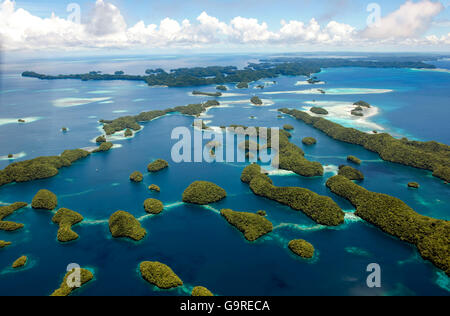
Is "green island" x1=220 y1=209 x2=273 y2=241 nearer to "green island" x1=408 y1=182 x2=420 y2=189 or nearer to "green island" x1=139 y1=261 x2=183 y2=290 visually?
"green island" x1=139 y1=261 x2=183 y2=290

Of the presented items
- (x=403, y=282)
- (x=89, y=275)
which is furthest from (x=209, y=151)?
(x=403, y=282)

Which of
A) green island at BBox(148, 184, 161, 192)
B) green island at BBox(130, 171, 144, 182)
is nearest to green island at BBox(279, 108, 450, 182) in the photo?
green island at BBox(148, 184, 161, 192)

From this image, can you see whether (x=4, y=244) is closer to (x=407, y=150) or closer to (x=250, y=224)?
(x=250, y=224)

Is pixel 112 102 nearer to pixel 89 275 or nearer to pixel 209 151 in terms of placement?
pixel 209 151

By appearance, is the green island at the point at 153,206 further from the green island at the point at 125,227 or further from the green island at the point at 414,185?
the green island at the point at 414,185

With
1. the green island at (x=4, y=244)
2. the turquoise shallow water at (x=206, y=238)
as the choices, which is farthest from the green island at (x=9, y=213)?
the green island at (x=4, y=244)

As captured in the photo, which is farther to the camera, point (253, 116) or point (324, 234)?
point (253, 116)
